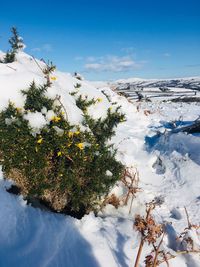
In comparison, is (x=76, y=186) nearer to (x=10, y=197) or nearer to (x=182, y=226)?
(x=10, y=197)

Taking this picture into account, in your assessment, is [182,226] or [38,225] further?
[182,226]

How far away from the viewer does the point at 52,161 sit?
4508 millimetres

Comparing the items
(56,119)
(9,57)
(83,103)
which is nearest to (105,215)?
(56,119)

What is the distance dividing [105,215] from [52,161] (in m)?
1.17

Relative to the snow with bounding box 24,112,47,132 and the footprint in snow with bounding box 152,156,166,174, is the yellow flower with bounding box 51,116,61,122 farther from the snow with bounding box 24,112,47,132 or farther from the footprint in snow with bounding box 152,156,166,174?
the footprint in snow with bounding box 152,156,166,174

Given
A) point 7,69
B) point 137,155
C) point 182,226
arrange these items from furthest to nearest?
1. point 137,155
2. point 7,69
3. point 182,226

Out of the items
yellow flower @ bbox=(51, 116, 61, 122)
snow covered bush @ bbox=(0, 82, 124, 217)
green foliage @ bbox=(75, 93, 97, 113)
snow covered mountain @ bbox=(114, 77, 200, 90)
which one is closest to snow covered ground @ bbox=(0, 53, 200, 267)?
green foliage @ bbox=(75, 93, 97, 113)

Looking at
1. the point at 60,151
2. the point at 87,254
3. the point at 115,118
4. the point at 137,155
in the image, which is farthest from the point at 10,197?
the point at 137,155

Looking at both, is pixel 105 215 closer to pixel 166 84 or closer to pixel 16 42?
pixel 16 42

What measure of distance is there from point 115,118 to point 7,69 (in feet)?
7.49

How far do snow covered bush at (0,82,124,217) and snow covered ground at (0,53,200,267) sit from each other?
0.30 metres

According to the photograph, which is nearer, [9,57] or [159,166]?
[9,57]

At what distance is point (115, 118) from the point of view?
5863mm

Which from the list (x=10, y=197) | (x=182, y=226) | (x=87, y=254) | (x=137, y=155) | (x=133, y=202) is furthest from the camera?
(x=137, y=155)
